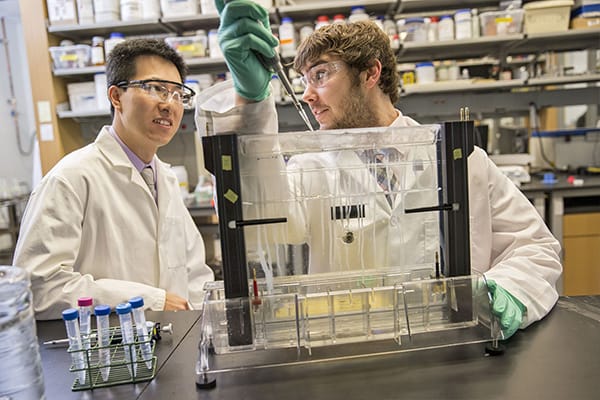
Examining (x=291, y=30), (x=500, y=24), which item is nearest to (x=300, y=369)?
(x=291, y=30)

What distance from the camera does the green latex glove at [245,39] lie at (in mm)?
785

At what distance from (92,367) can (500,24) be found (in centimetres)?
300

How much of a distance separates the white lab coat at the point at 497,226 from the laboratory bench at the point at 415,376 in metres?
0.10

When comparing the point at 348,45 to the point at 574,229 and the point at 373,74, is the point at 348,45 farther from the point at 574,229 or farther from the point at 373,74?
the point at 574,229

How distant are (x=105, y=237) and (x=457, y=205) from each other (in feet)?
3.61

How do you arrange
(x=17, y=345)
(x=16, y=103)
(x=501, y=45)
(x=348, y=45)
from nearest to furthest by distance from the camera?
1. (x=17, y=345)
2. (x=348, y=45)
3. (x=501, y=45)
4. (x=16, y=103)

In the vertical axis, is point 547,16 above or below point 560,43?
above

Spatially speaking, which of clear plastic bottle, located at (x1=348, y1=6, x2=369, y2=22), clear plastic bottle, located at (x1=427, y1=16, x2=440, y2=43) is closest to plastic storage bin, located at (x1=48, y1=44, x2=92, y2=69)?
clear plastic bottle, located at (x1=348, y1=6, x2=369, y2=22)

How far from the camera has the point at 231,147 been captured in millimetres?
720

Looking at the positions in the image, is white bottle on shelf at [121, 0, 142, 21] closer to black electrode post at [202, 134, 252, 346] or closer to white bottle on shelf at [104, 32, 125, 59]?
white bottle on shelf at [104, 32, 125, 59]

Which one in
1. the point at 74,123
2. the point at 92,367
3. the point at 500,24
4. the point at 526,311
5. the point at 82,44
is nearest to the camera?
the point at 92,367

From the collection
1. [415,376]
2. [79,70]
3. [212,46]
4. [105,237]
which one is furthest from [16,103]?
[415,376]

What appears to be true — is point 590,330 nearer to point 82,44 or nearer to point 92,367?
point 92,367

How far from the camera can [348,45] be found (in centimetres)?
134
